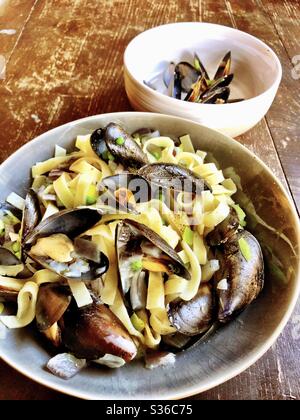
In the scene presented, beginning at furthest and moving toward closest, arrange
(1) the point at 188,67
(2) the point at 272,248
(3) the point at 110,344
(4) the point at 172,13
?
(4) the point at 172,13 → (1) the point at 188,67 → (2) the point at 272,248 → (3) the point at 110,344

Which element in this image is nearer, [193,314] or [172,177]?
[193,314]

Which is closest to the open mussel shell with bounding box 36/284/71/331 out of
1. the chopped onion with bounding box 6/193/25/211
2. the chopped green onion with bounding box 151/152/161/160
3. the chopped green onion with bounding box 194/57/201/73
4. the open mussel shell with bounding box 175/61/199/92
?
the chopped onion with bounding box 6/193/25/211

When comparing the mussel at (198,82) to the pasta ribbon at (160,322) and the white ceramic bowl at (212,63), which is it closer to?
the white ceramic bowl at (212,63)

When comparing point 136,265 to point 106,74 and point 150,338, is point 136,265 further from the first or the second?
point 106,74

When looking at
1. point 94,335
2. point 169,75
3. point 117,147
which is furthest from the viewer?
point 169,75

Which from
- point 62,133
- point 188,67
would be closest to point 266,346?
point 62,133

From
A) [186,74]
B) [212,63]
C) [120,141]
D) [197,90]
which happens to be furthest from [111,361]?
[212,63]
